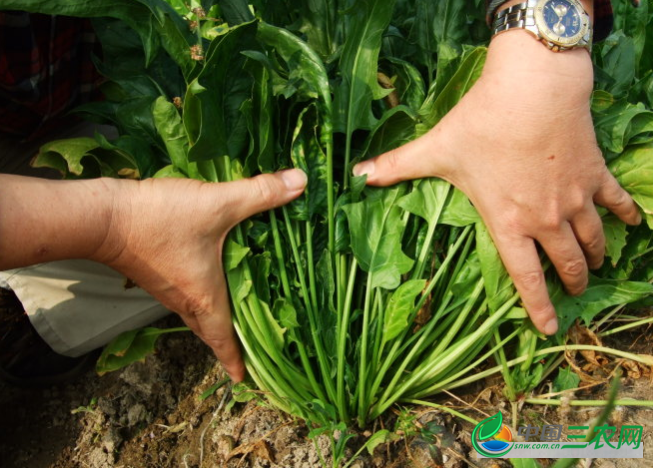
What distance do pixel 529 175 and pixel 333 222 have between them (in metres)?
0.41

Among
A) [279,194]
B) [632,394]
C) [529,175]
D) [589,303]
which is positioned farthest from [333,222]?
[632,394]

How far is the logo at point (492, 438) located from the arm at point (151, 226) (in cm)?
61

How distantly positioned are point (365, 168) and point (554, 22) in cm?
46

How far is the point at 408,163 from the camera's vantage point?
3.87ft

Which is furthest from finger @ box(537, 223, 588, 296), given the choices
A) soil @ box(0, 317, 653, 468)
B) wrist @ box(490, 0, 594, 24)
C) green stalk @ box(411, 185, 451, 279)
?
wrist @ box(490, 0, 594, 24)

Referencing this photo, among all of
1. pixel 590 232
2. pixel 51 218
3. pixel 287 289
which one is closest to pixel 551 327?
pixel 590 232

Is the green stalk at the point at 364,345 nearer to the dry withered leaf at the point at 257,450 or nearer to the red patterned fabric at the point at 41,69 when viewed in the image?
the dry withered leaf at the point at 257,450

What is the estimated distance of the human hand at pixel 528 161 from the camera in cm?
104

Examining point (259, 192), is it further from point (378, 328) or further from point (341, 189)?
point (378, 328)

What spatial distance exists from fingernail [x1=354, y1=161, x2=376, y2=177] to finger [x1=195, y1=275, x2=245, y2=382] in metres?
0.37

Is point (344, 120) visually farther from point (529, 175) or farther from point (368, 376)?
point (368, 376)

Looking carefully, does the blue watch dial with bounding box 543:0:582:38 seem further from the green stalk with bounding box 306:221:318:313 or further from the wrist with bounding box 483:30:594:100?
the green stalk with bounding box 306:221:318:313

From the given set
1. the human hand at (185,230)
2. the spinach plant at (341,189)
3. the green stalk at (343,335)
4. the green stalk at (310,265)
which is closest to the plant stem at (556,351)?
the spinach plant at (341,189)

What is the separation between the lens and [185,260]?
44.1 inches
